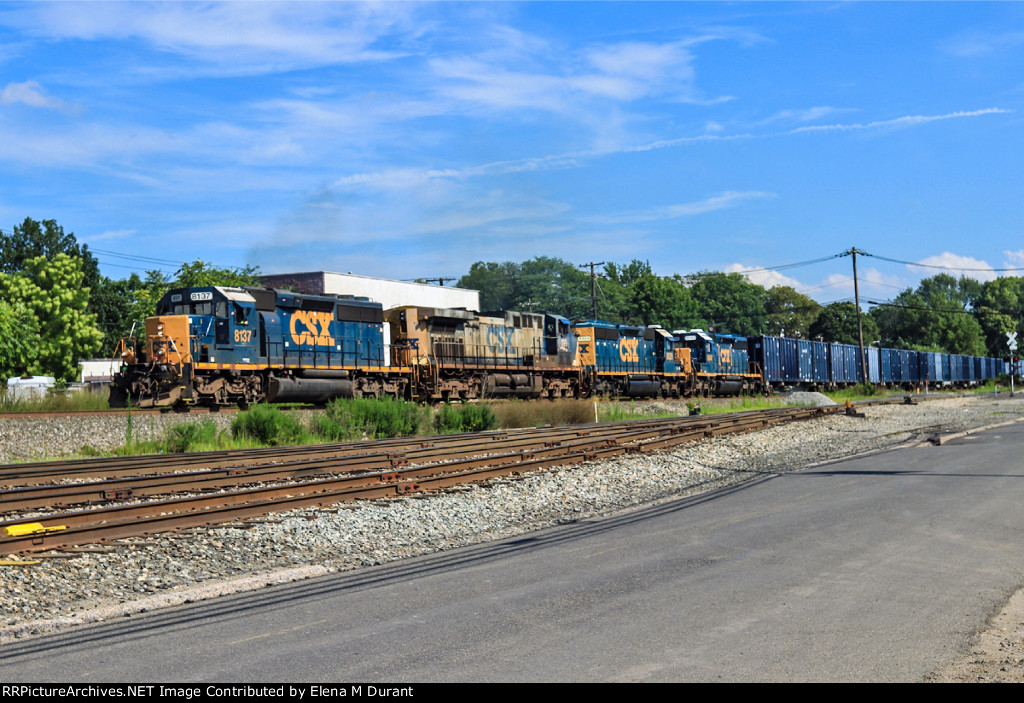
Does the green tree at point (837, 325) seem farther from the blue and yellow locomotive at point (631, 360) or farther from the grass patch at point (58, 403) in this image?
the grass patch at point (58, 403)

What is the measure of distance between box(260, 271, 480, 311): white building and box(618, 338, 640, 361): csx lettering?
1758 centimetres

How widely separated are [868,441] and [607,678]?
19841mm

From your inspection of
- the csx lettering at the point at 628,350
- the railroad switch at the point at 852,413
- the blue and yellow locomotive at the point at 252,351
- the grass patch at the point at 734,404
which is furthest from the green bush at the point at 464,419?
the csx lettering at the point at 628,350

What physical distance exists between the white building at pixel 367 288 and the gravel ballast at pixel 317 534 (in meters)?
41.8

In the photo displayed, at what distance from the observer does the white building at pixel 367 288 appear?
62.6 meters

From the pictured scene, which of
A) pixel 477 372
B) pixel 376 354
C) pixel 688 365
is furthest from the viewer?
pixel 688 365

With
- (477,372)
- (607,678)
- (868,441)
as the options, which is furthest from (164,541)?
(477,372)

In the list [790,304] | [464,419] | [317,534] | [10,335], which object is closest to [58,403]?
[464,419]

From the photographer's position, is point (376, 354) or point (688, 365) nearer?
point (376, 354)

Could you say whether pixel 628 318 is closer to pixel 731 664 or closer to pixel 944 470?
pixel 944 470

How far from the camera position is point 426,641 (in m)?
5.57

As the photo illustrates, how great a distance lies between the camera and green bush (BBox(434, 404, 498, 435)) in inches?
1003

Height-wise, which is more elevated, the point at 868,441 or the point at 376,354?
the point at 376,354

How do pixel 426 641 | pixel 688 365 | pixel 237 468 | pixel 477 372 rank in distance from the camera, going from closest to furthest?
pixel 426 641 → pixel 237 468 → pixel 477 372 → pixel 688 365
